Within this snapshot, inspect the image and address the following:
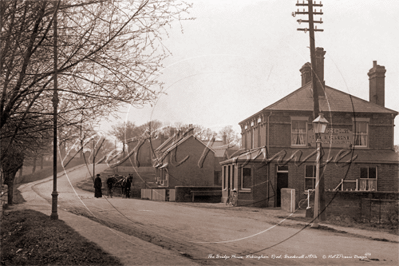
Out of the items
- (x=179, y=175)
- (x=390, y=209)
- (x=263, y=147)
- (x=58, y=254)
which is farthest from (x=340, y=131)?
(x=58, y=254)

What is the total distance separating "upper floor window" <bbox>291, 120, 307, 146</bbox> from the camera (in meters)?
31.3

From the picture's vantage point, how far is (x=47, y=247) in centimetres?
997

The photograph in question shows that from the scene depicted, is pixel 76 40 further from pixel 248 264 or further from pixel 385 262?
pixel 385 262

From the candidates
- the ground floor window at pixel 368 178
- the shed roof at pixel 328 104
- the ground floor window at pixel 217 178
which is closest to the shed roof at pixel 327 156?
the ground floor window at pixel 368 178

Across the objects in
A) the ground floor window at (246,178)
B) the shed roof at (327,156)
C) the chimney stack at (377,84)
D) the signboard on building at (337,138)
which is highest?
the chimney stack at (377,84)

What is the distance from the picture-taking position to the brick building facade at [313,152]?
99.6 feet

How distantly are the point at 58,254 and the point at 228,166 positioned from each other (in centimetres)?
2632

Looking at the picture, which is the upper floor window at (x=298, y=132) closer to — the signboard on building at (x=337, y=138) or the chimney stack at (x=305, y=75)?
the signboard on building at (x=337, y=138)

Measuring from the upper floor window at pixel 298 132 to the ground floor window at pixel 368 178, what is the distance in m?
4.61

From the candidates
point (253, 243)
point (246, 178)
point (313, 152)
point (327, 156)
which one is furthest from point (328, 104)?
point (253, 243)

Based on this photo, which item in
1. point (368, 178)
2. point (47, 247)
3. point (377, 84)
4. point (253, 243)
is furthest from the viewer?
point (377, 84)

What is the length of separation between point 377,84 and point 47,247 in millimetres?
29888

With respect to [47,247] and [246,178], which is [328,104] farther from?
[47,247]

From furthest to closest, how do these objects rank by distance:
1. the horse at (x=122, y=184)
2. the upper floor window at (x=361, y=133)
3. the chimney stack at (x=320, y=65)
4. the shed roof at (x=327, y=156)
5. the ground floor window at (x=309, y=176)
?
the horse at (x=122, y=184) < the chimney stack at (x=320, y=65) < the upper floor window at (x=361, y=133) < the ground floor window at (x=309, y=176) < the shed roof at (x=327, y=156)
